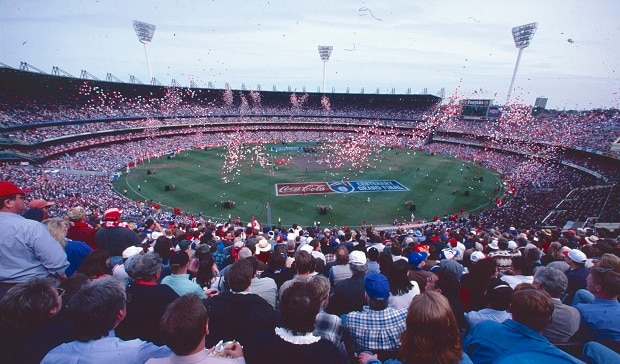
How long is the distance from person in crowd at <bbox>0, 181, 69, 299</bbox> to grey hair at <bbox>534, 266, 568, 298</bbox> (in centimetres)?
734

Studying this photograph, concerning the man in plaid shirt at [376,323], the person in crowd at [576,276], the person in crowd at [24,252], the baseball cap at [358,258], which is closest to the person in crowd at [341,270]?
the baseball cap at [358,258]

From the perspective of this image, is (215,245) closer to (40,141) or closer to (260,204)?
(260,204)

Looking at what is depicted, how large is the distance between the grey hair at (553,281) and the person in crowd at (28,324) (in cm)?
639

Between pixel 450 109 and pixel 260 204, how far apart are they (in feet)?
236

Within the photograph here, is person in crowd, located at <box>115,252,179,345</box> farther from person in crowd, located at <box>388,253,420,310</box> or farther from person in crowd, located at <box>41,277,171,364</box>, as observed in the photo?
person in crowd, located at <box>388,253,420,310</box>

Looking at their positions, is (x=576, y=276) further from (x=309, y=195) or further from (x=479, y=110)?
(x=479, y=110)

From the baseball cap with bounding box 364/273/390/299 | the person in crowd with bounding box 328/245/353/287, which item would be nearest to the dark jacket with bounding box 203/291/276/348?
the baseball cap with bounding box 364/273/390/299

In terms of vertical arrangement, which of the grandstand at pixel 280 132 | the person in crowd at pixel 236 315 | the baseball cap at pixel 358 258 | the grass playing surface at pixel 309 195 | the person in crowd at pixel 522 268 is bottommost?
the grass playing surface at pixel 309 195

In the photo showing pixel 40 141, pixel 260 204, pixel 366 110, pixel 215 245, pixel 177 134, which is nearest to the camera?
pixel 215 245

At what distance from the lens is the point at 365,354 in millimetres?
3314

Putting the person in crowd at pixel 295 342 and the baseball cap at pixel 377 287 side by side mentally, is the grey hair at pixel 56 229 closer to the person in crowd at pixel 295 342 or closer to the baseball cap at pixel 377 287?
the person in crowd at pixel 295 342

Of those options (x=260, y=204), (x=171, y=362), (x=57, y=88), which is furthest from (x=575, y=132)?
(x=57, y=88)

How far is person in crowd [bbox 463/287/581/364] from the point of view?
10.1ft

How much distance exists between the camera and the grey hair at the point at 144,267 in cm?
433
